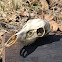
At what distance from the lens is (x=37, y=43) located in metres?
1.53

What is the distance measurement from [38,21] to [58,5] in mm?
1774

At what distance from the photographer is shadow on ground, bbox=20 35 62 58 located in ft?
4.73

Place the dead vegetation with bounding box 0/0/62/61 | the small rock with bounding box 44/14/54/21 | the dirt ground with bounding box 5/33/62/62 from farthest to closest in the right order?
1. the small rock with bounding box 44/14/54/21
2. the dead vegetation with bounding box 0/0/62/61
3. the dirt ground with bounding box 5/33/62/62

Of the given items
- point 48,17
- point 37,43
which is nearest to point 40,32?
point 37,43

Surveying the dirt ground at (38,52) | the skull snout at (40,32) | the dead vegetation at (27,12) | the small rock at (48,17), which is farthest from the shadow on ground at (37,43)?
the small rock at (48,17)

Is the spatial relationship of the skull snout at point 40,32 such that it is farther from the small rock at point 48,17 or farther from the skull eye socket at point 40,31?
the small rock at point 48,17

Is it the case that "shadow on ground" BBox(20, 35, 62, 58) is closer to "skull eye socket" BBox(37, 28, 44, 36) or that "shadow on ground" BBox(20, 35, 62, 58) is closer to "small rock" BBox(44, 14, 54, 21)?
"skull eye socket" BBox(37, 28, 44, 36)

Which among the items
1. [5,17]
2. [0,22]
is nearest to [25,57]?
[0,22]

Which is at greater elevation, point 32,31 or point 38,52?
point 32,31

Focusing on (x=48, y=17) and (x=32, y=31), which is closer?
(x=32, y=31)

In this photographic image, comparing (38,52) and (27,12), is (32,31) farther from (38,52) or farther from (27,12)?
(27,12)

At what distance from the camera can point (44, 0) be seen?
309cm

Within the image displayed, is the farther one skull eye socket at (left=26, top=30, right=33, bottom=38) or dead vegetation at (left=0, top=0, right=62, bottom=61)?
dead vegetation at (left=0, top=0, right=62, bottom=61)

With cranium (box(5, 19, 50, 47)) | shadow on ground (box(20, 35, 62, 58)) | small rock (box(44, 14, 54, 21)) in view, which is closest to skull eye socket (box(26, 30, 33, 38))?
cranium (box(5, 19, 50, 47))
